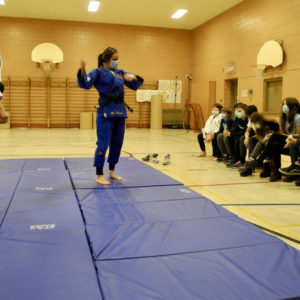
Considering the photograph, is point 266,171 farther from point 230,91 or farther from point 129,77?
point 230,91

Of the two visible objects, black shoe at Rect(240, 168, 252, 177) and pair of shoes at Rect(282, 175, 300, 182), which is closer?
pair of shoes at Rect(282, 175, 300, 182)

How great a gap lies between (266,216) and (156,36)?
1480 centimetres

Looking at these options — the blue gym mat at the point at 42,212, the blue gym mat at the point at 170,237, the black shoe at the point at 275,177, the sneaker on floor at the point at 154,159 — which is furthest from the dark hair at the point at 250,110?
the blue gym mat at the point at 42,212

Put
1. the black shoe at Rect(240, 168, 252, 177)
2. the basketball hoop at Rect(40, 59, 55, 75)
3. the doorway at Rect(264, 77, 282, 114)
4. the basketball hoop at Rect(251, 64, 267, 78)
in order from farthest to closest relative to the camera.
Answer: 1. the basketball hoop at Rect(40, 59, 55, 75)
2. the basketball hoop at Rect(251, 64, 267, 78)
3. the doorway at Rect(264, 77, 282, 114)
4. the black shoe at Rect(240, 168, 252, 177)

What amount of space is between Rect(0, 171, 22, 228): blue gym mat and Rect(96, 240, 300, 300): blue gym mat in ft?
4.23

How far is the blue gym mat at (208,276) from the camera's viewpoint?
5.52 ft

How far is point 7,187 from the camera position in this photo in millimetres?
3766

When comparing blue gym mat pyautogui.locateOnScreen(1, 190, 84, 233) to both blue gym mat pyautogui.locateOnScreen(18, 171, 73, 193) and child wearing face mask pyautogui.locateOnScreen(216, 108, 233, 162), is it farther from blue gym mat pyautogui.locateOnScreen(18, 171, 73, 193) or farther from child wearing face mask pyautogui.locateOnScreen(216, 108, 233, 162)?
child wearing face mask pyautogui.locateOnScreen(216, 108, 233, 162)

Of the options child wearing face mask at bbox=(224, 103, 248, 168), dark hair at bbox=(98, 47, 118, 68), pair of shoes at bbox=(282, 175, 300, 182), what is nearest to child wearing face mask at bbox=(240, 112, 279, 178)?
pair of shoes at bbox=(282, 175, 300, 182)

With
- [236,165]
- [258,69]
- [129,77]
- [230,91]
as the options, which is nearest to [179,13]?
[230,91]

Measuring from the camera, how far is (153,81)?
54.9 ft

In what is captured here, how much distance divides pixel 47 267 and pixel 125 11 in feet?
45.1

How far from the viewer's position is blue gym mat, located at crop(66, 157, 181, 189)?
400 centimetres

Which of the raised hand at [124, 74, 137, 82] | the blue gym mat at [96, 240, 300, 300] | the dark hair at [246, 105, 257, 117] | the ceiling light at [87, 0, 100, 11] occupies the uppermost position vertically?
the ceiling light at [87, 0, 100, 11]
